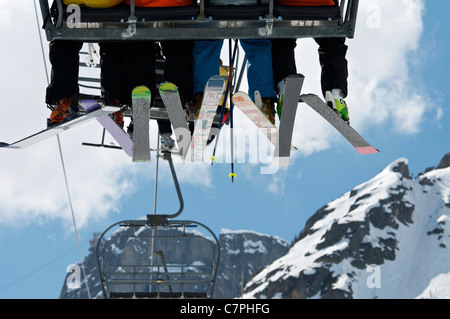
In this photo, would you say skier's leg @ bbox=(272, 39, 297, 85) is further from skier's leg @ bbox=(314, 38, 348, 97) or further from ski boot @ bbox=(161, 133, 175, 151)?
ski boot @ bbox=(161, 133, 175, 151)

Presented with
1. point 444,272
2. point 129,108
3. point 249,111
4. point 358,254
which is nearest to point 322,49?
point 249,111

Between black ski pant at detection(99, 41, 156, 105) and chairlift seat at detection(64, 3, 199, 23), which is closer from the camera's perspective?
chairlift seat at detection(64, 3, 199, 23)

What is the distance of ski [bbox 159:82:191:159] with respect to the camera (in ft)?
20.9

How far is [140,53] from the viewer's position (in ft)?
22.2

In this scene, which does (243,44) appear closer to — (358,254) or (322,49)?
(322,49)

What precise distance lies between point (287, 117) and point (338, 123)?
485 millimetres

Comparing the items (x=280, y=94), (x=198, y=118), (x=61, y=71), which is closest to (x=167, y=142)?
(x=198, y=118)

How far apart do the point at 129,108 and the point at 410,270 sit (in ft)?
582

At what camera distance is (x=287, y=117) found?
6527 mm

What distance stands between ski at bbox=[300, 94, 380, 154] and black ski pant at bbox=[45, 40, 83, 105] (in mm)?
2097

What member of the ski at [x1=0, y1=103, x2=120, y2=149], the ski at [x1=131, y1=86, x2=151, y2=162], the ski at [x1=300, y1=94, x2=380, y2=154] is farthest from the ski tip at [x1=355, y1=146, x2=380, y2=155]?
the ski at [x1=0, y1=103, x2=120, y2=149]

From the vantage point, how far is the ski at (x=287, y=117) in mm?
6383
